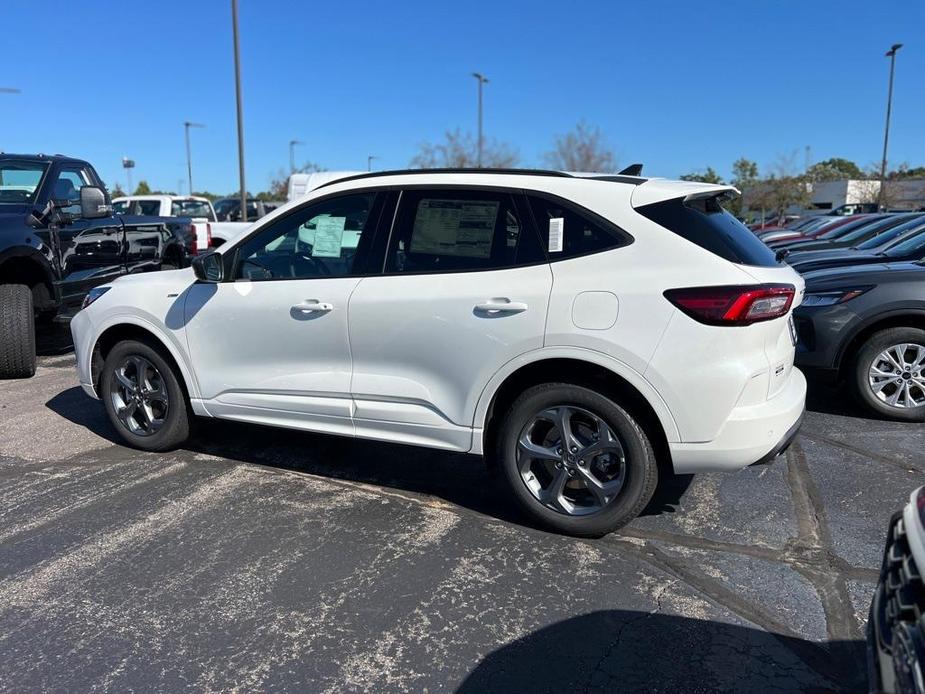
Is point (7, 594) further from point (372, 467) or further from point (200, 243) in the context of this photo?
point (200, 243)

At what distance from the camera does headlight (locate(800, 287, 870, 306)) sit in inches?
221

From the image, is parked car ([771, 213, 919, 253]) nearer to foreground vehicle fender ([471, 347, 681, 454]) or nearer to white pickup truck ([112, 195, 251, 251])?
foreground vehicle fender ([471, 347, 681, 454])

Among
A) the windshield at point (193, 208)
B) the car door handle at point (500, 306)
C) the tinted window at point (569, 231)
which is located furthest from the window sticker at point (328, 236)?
the windshield at point (193, 208)

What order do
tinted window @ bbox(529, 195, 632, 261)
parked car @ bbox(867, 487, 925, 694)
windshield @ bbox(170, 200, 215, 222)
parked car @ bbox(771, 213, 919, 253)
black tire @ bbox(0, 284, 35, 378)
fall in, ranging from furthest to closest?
1. windshield @ bbox(170, 200, 215, 222)
2. parked car @ bbox(771, 213, 919, 253)
3. black tire @ bbox(0, 284, 35, 378)
4. tinted window @ bbox(529, 195, 632, 261)
5. parked car @ bbox(867, 487, 925, 694)

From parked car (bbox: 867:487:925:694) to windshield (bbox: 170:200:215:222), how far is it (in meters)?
19.2

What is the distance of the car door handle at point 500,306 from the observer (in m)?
3.51

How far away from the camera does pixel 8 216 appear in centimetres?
675

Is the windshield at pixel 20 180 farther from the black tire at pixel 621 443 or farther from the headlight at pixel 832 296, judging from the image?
the headlight at pixel 832 296

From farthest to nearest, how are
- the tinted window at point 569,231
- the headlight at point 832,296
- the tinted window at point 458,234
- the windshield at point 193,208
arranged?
the windshield at point 193,208, the headlight at point 832,296, the tinted window at point 458,234, the tinted window at point 569,231

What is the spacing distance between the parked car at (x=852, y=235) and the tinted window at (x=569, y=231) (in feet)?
27.9

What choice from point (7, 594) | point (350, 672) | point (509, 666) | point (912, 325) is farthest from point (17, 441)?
point (912, 325)

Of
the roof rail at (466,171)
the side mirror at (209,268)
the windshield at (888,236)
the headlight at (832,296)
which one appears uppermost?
the roof rail at (466,171)

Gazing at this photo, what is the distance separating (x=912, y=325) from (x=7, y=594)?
238 inches

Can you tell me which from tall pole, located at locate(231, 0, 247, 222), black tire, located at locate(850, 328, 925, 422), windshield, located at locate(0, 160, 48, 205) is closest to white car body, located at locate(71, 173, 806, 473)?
black tire, located at locate(850, 328, 925, 422)
